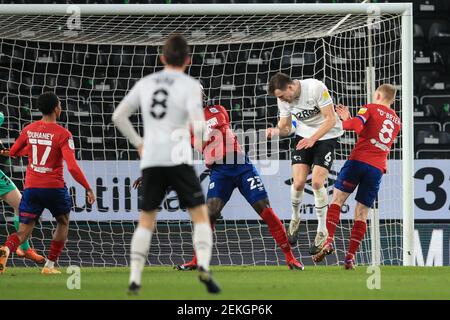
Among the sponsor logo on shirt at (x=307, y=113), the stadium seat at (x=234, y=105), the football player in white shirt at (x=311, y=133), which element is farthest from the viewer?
the stadium seat at (x=234, y=105)

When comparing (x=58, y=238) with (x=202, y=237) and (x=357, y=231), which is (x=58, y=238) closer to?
(x=357, y=231)

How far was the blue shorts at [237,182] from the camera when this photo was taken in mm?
9000

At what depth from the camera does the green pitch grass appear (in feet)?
21.5

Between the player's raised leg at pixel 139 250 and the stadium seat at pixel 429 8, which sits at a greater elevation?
the stadium seat at pixel 429 8

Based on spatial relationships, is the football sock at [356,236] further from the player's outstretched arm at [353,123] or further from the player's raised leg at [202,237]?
the player's raised leg at [202,237]

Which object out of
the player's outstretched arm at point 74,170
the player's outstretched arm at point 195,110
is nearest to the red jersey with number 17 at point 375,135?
the player's outstretched arm at point 74,170

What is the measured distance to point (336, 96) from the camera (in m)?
12.8

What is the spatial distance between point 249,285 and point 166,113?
195cm

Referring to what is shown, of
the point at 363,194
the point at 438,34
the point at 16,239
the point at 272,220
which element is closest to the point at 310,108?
the point at 363,194

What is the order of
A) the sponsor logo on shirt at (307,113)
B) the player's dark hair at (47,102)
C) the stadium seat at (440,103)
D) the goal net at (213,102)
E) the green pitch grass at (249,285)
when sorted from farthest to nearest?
the stadium seat at (440,103)
the goal net at (213,102)
the sponsor logo on shirt at (307,113)
the player's dark hair at (47,102)
the green pitch grass at (249,285)

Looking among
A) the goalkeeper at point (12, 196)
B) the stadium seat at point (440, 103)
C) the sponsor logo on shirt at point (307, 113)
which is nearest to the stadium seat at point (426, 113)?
the stadium seat at point (440, 103)

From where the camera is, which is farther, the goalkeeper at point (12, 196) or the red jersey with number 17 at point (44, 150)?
the goalkeeper at point (12, 196)

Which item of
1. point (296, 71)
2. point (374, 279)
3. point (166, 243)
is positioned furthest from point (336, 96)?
point (374, 279)

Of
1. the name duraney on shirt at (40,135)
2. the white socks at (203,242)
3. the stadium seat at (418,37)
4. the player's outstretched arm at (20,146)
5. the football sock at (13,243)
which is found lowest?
the football sock at (13,243)
